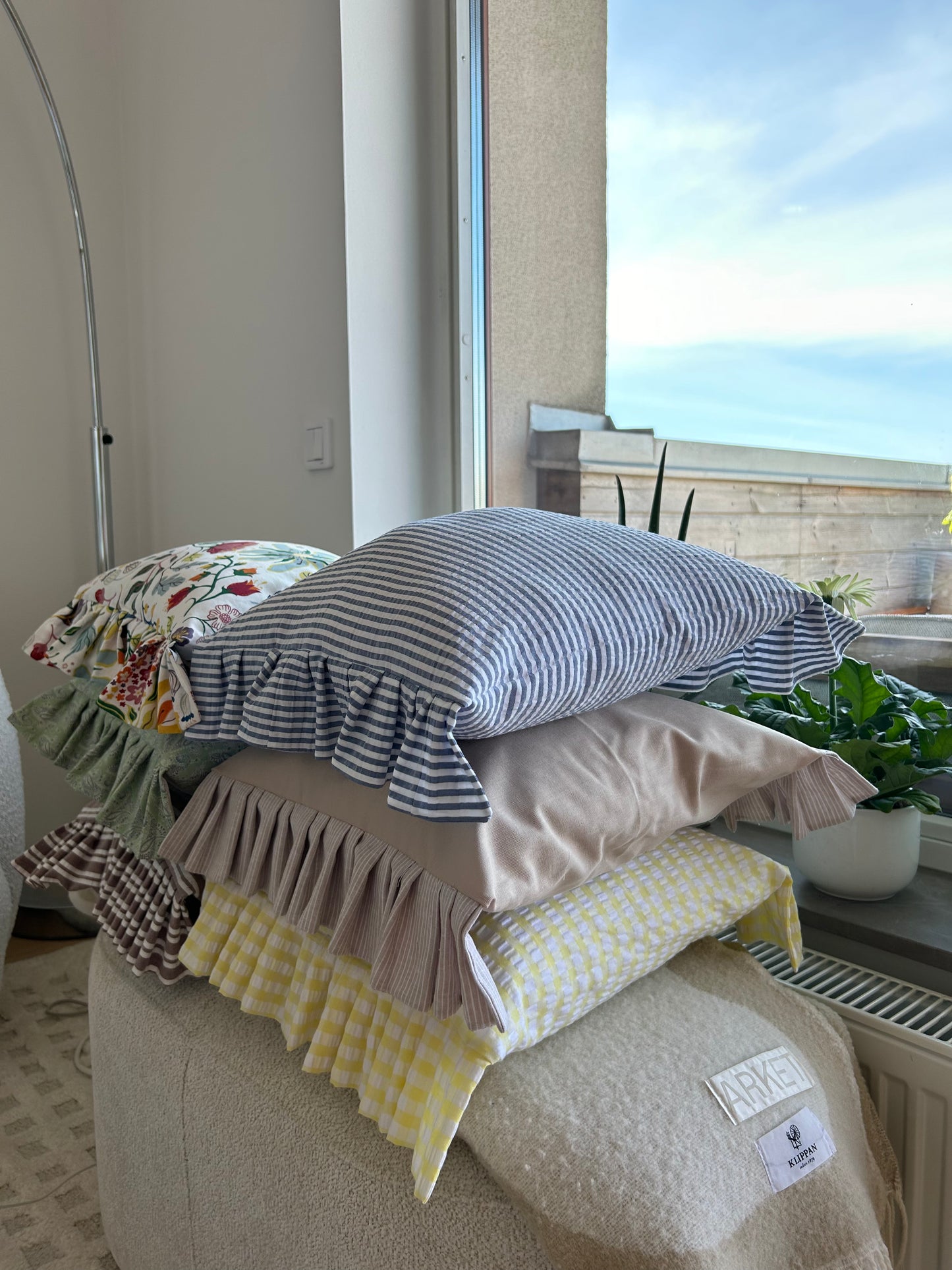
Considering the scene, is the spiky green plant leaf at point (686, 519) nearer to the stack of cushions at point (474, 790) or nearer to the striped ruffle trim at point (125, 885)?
the stack of cushions at point (474, 790)

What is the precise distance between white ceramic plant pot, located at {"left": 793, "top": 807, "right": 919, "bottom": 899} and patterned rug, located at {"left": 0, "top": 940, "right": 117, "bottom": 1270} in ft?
2.95

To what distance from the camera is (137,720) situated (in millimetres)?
785

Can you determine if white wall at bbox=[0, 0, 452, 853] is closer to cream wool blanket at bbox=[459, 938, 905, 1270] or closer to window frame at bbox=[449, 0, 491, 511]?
window frame at bbox=[449, 0, 491, 511]

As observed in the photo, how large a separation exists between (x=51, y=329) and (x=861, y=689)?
6.08ft

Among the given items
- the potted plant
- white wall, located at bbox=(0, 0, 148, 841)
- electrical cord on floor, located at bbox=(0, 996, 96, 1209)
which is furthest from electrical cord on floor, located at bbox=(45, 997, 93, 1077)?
the potted plant

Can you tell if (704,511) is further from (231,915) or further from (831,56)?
(231,915)

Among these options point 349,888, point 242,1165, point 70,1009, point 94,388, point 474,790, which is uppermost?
point 94,388

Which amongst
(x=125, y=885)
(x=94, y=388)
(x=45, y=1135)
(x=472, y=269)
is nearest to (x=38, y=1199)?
(x=45, y=1135)

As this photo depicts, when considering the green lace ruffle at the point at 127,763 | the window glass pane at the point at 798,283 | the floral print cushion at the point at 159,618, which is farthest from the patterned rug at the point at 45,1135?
the window glass pane at the point at 798,283

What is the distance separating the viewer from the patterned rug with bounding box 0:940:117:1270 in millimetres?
1006

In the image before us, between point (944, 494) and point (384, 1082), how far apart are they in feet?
2.82

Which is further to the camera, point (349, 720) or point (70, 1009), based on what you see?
point (70, 1009)

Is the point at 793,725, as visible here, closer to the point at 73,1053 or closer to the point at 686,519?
the point at 686,519

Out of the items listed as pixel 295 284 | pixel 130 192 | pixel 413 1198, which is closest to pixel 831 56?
pixel 295 284
